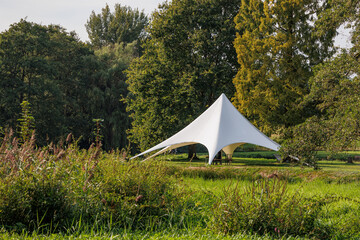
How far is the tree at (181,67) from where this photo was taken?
17.1 m

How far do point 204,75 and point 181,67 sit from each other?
1.97 metres

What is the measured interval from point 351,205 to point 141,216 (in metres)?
3.28

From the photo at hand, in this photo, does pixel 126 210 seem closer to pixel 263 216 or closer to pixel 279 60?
pixel 263 216

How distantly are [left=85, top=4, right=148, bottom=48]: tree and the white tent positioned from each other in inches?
1074

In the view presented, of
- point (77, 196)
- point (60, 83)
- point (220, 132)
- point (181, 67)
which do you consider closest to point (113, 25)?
point (60, 83)

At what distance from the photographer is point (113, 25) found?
37.3 metres

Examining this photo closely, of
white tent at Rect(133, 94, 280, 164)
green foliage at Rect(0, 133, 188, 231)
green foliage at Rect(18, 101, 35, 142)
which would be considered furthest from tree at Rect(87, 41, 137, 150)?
green foliage at Rect(0, 133, 188, 231)

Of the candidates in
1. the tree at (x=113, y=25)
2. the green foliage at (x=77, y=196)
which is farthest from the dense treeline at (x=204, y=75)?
the tree at (x=113, y=25)

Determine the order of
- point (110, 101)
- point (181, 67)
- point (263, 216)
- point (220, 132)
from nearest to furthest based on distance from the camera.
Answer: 1. point (263, 216)
2. point (220, 132)
3. point (181, 67)
4. point (110, 101)

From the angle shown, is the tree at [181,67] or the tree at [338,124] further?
the tree at [181,67]

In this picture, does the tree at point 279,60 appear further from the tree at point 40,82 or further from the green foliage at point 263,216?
the tree at point 40,82

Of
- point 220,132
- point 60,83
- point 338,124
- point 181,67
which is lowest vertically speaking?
point 220,132

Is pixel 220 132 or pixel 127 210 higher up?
pixel 220 132

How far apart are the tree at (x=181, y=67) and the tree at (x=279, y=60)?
76.4 inches
